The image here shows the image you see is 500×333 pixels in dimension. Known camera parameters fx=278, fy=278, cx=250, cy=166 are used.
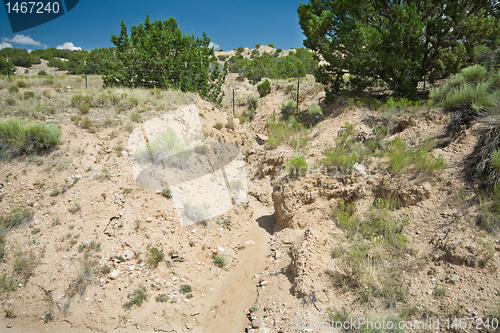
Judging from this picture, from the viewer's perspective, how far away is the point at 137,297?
5047mm

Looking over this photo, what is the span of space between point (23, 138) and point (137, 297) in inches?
209

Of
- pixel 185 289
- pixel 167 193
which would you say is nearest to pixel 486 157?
pixel 185 289

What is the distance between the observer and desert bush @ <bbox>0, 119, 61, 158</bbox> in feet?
23.3

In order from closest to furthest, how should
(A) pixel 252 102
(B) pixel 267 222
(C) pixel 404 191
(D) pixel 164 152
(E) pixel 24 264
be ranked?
(E) pixel 24 264 → (C) pixel 404 191 → (B) pixel 267 222 → (D) pixel 164 152 → (A) pixel 252 102

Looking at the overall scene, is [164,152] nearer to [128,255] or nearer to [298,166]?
[128,255]

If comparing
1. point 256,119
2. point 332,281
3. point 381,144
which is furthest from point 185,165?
point 256,119

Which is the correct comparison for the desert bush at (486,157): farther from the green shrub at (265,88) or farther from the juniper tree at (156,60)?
the green shrub at (265,88)

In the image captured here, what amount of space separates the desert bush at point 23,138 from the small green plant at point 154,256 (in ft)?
14.0

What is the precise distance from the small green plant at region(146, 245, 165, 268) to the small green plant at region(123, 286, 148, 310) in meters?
0.53

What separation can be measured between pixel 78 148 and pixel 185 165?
2.88 metres

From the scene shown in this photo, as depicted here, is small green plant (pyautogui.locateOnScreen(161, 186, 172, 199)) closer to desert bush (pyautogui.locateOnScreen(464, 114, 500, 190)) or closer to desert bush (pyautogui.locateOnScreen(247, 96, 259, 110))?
desert bush (pyautogui.locateOnScreen(464, 114, 500, 190))

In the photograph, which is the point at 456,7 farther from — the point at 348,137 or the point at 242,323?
the point at 242,323

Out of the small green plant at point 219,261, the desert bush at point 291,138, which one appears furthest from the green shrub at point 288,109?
the small green plant at point 219,261

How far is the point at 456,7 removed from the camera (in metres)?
10.5
